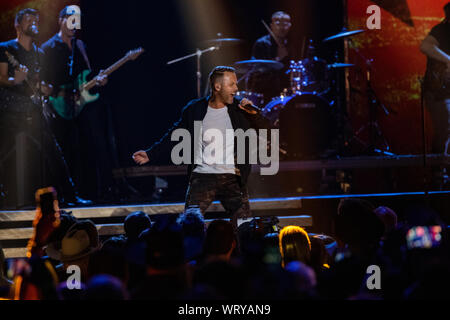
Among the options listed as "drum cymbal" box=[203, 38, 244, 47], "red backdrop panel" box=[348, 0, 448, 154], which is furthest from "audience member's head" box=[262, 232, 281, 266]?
"red backdrop panel" box=[348, 0, 448, 154]

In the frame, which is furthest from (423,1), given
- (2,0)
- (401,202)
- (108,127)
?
(2,0)

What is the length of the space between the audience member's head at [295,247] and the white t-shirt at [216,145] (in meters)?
1.81

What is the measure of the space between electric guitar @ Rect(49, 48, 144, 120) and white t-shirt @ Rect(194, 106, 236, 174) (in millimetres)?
3285

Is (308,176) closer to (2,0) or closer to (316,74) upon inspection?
(316,74)

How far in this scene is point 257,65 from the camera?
8.55m

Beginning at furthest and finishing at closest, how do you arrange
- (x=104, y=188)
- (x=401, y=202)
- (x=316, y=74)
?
(x=316, y=74)
(x=104, y=188)
(x=401, y=202)

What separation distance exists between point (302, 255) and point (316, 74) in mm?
6093

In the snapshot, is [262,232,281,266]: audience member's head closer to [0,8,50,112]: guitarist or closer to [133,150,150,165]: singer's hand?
[133,150,150,165]: singer's hand

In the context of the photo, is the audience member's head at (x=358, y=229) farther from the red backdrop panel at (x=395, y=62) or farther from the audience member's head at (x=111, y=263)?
the red backdrop panel at (x=395, y=62)

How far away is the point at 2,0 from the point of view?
8469 mm

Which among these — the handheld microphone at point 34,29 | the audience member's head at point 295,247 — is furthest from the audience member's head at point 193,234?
the handheld microphone at point 34,29

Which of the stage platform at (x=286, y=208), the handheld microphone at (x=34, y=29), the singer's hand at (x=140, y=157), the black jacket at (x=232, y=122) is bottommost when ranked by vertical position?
the stage platform at (x=286, y=208)

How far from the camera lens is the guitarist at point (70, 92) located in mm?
7641

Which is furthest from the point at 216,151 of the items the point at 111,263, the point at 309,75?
the point at 309,75
